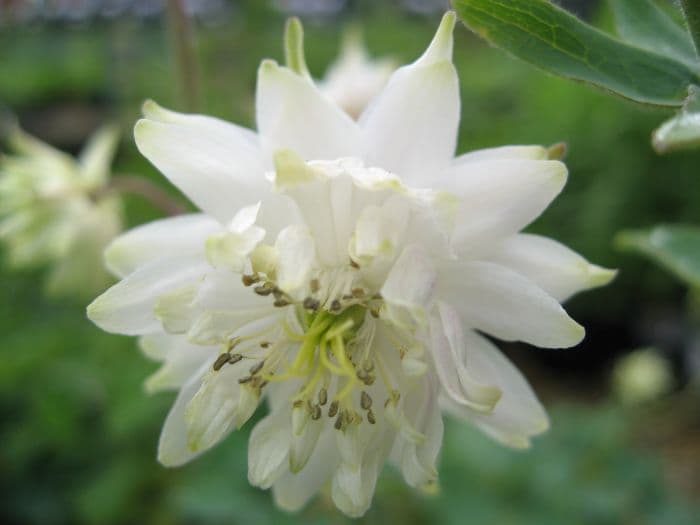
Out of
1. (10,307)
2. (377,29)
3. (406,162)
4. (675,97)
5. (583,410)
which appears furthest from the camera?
(377,29)

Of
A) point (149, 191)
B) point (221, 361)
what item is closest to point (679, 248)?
point (221, 361)

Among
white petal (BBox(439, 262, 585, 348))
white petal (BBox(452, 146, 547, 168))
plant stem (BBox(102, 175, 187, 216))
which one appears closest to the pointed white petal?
white petal (BBox(452, 146, 547, 168))

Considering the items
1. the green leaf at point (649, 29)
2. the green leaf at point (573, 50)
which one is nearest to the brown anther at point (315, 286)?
the green leaf at point (573, 50)

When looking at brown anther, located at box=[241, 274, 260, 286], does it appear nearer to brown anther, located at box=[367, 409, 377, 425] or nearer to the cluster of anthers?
the cluster of anthers

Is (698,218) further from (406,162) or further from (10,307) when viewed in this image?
(406,162)

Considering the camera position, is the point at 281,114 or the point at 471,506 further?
the point at 471,506

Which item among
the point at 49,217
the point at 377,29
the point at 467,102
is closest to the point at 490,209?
the point at 49,217
